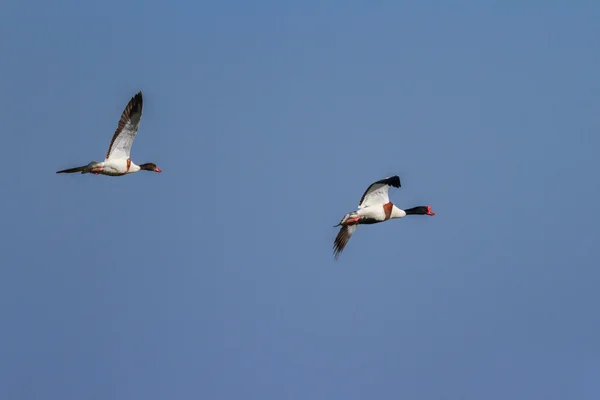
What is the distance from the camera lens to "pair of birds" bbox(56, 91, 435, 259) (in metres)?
33.9

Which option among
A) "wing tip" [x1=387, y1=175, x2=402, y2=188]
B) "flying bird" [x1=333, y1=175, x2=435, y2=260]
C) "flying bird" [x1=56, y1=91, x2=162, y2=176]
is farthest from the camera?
"flying bird" [x1=56, y1=91, x2=162, y2=176]

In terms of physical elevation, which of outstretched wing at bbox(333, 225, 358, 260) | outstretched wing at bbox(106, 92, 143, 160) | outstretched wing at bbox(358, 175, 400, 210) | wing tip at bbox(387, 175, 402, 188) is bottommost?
outstretched wing at bbox(333, 225, 358, 260)

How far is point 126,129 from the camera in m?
36.2

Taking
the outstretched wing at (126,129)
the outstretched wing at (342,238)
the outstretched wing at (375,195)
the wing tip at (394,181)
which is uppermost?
the outstretched wing at (126,129)

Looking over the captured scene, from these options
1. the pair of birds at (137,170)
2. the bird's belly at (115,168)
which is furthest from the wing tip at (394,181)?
the bird's belly at (115,168)

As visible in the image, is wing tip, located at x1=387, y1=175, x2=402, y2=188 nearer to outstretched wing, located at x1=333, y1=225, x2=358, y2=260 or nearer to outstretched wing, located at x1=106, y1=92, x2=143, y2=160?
outstretched wing, located at x1=333, y1=225, x2=358, y2=260

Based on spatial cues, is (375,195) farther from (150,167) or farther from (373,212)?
(150,167)

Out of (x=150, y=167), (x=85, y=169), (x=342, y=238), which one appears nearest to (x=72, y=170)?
(x=85, y=169)

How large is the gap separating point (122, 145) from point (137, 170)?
1.24 meters

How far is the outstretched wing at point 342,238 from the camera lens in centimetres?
3647

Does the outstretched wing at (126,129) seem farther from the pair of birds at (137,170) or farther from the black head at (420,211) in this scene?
the black head at (420,211)

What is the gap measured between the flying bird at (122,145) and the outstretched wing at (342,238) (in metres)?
7.17

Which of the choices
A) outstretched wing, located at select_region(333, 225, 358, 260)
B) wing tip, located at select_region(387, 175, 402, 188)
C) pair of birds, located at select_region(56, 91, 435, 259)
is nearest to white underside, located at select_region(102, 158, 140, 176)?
pair of birds, located at select_region(56, 91, 435, 259)

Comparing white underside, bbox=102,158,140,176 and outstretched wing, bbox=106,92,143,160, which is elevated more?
outstretched wing, bbox=106,92,143,160
